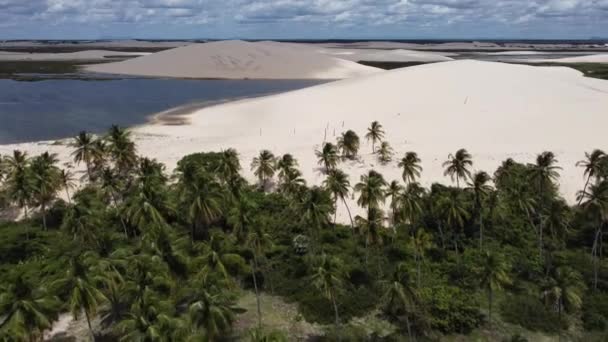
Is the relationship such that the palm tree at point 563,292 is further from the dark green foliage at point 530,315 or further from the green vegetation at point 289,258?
the dark green foliage at point 530,315

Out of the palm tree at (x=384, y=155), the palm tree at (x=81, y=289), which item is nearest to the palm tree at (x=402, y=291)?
the palm tree at (x=81, y=289)

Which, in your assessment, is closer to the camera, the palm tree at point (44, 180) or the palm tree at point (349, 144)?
the palm tree at point (44, 180)

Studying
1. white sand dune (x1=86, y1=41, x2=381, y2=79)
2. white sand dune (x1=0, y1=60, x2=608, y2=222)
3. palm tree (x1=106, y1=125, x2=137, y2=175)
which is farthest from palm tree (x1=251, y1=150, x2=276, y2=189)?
white sand dune (x1=86, y1=41, x2=381, y2=79)

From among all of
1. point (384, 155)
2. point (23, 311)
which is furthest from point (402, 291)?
point (384, 155)

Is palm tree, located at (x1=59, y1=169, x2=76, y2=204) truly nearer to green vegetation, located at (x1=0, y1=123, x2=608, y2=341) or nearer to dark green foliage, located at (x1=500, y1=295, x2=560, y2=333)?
green vegetation, located at (x1=0, y1=123, x2=608, y2=341)

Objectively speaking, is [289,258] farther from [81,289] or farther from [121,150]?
[121,150]

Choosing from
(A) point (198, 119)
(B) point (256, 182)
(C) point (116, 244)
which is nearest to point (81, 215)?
(C) point (116, 244)

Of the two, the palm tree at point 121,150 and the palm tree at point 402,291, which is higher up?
the palm tree at point 121,150

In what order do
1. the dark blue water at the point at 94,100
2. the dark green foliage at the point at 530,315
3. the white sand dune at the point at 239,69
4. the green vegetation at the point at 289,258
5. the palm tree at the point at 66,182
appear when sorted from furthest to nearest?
the white sand dune at the point at 239,69
the dark blue water at the point at 94,100
the palm tree at the point at 66,182
the dark green foliage at the point at 530,315
the green vegetation at the point at 289,258
